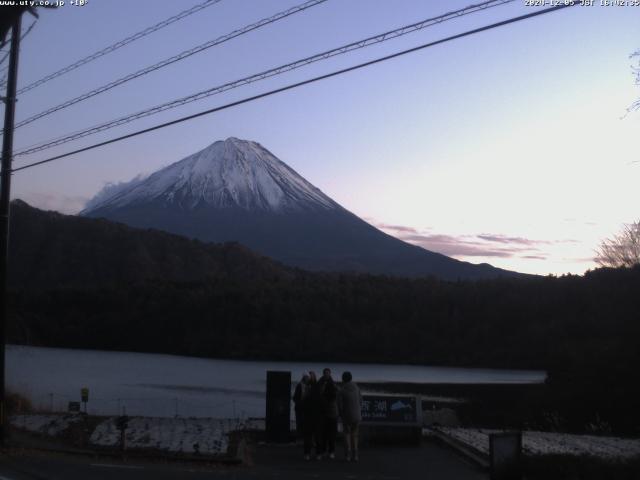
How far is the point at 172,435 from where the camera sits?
55.8 feet

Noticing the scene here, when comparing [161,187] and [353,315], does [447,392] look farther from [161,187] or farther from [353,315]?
[161,187]

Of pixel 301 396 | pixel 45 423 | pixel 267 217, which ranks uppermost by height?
pixel 267 217

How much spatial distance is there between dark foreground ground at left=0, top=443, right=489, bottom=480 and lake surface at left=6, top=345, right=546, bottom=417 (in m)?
12.5

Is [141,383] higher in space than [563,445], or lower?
higher

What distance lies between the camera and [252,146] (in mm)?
184875

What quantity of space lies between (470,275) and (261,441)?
153722 millimetres

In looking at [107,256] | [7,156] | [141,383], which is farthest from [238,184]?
[7,156]

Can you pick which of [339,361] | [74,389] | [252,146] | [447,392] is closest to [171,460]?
[74,389]

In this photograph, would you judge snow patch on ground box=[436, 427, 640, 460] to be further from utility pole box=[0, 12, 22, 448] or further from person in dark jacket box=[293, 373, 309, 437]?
utility pole box=[0, 12, 22, 448]

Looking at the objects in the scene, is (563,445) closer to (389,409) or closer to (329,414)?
(389,409)

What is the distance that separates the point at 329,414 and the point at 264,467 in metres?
1.32

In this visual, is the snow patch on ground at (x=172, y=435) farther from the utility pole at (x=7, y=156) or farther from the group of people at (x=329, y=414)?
the utility pole at (x=7, y=156)

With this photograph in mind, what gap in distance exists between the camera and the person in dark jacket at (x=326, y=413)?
14156mm

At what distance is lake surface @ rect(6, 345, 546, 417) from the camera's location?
3123 centimetres
